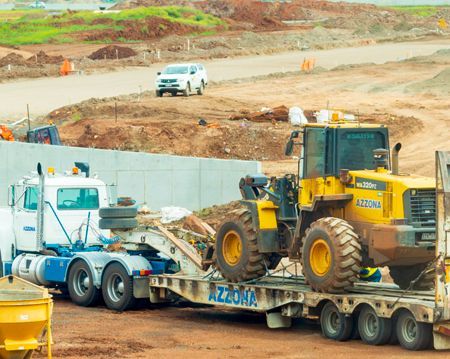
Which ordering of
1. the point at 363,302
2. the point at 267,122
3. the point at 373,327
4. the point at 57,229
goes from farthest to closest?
1. the point at 267,122
2. the point at 57,229
3. the point at 373,327
4. the point at 363,302

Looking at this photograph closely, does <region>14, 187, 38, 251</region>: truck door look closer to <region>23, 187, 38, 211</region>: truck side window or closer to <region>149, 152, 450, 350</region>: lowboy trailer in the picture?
<region>23, 187, 38, 211</region>: truck side window

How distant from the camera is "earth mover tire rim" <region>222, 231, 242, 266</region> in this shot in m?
20.7

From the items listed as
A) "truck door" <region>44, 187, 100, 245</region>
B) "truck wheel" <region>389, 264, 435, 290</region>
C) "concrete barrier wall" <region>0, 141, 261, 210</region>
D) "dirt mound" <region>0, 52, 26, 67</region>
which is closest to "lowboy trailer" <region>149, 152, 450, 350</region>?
"truck wheel" <region>389, 264, 435, 290</region>

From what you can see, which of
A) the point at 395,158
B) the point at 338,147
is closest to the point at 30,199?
the point at 338,147

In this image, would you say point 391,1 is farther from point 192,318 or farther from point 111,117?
point 192,318

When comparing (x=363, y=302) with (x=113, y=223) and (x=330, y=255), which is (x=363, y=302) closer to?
(x=330, y=255)

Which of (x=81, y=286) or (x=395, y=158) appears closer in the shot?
(x=395, y=158)

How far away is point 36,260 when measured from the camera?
24.1m

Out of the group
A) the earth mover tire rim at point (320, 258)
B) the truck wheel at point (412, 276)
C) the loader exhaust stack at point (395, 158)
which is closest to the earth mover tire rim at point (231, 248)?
the earth mover tire rim at point (320, 258)

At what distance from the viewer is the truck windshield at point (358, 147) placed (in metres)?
19.3

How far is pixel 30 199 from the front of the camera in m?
24.5

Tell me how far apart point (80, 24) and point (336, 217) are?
8858cm

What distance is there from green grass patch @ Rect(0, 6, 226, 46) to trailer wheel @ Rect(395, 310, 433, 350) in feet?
250

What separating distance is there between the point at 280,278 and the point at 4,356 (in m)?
6.30
